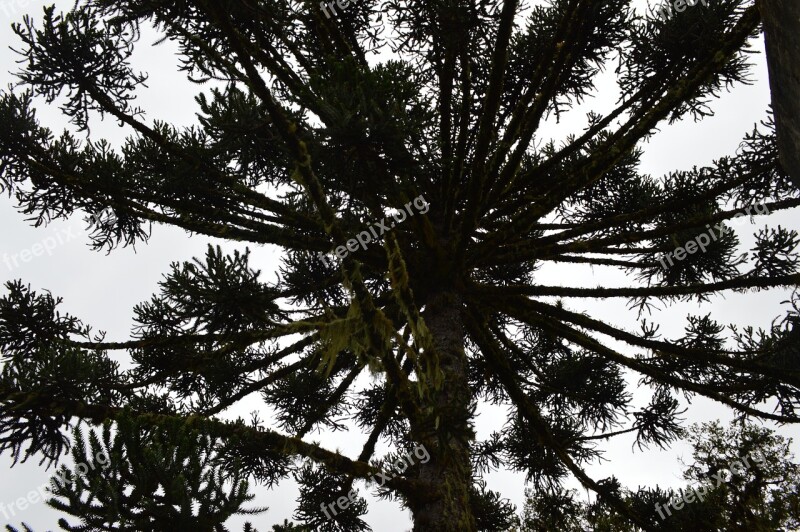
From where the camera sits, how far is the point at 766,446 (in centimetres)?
1045

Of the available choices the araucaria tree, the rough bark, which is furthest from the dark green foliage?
the rough bark

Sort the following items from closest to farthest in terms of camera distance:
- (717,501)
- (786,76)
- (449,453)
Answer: (786,76) → (449,453) → (717,501)

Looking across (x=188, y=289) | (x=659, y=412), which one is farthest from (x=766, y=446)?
(x=188, y=289)

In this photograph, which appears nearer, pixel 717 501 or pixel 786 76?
pixel 786 76

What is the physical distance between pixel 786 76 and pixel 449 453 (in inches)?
105

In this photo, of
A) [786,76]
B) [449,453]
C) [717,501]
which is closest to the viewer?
[786,76]

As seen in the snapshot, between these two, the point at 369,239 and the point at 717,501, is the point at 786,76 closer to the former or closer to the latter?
the point at 369,239

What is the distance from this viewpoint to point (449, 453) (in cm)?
367

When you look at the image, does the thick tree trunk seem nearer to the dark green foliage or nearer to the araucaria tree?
the araucaria tree

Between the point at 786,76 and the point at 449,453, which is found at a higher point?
the point at 786,76

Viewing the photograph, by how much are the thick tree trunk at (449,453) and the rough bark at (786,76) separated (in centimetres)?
213

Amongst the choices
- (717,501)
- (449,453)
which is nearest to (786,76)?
(449,453)

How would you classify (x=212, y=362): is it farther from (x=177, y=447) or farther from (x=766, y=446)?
(x=766, y=446)

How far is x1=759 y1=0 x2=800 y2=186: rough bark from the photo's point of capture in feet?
5.70
